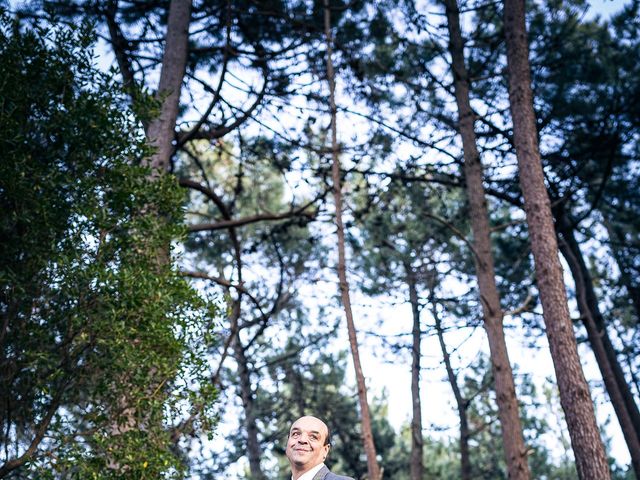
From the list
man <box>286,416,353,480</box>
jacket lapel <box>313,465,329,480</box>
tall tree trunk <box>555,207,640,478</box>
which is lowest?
jacket lapel <box>313,465,329,480</box>

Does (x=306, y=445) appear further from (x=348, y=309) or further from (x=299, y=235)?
(x=299, y=235)

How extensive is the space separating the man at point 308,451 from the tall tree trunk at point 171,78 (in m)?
4.42

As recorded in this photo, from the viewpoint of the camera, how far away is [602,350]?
38.1 ft

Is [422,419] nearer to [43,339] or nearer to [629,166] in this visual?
[629,166]

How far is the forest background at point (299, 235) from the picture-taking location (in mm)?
5531

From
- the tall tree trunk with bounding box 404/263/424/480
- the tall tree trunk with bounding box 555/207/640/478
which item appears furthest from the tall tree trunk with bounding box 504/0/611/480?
the tall tree trunk with bounding box 404/263/424/480

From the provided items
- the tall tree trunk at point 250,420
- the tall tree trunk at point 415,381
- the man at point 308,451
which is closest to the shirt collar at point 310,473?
the man at point 308,451

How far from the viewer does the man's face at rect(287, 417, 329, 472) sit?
12.4ft

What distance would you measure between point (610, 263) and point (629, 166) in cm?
351

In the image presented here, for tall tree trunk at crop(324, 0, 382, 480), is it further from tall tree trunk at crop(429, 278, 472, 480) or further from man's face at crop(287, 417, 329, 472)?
tall tree trunk at crop(429, 278, 472, 480)

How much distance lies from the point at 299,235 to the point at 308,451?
41.2ft

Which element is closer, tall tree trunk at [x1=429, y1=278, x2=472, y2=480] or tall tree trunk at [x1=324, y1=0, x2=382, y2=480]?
tall tree trunk at [x1=324, y1=0, x2=382, y2=480]

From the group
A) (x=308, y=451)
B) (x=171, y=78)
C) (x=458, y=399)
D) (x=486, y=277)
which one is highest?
(x=171, y=78)

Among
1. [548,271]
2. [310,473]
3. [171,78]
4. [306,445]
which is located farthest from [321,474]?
[171,78]
